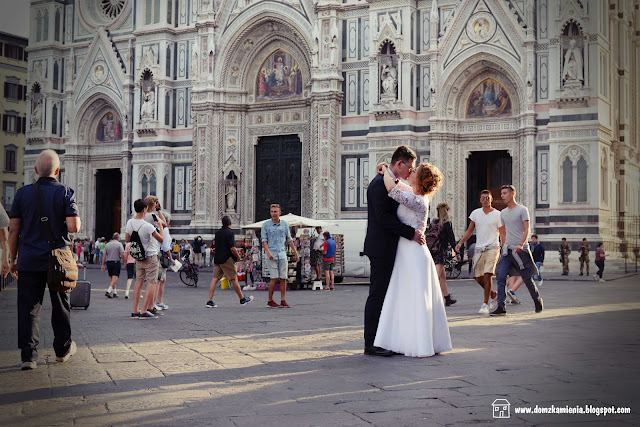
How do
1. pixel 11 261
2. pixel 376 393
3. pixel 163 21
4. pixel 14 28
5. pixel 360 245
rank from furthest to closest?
1. pixel 163 21
2. pixel 360 245
3. pixel 14 28
4. pixel 11 261
5. pixel 376 393

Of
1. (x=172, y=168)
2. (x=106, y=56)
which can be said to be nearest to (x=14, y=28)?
(x=172, y=168)

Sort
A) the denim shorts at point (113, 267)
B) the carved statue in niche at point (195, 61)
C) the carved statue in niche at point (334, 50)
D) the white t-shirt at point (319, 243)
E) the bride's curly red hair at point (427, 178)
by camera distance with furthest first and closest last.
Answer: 1. the carved statue in niche at point (195, 61)
2. the carved statue in niche at point (334, 50)
3. the white t-shirt at point (319, 243)
4. the denim shorts at point (113, 267)
5. the bride's curly red hair at point (427, 178)

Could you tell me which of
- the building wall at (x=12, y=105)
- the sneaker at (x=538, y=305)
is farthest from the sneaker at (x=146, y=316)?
the building wall at (x=12, y=105)

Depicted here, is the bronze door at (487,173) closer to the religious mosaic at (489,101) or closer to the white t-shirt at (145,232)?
the religious mosaic at (489,101)

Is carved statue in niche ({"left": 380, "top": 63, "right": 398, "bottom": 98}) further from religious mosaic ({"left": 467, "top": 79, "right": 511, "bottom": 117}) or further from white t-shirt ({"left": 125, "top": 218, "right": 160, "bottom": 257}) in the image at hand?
white t-shirt ({"left": 125, "top": 218, "right": 160, "bottom": 257})

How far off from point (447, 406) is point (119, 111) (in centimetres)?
3410

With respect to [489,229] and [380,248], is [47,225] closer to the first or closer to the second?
[380,248]

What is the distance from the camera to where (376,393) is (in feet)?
18.5

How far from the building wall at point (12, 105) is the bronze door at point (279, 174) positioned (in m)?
17.8

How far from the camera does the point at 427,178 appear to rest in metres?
7.90

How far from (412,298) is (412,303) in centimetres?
5

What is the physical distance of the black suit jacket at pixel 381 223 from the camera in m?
7.81

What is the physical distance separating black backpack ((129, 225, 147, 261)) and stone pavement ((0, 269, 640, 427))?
1007 millimetres

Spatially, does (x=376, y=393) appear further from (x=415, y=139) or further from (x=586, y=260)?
(x=415, y=139)
